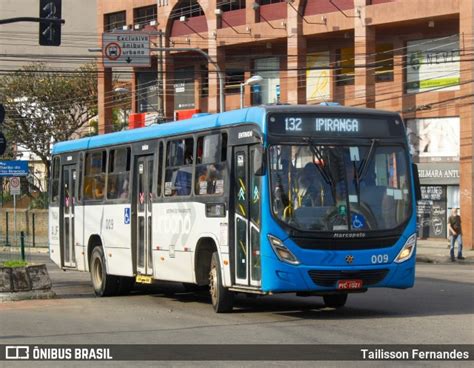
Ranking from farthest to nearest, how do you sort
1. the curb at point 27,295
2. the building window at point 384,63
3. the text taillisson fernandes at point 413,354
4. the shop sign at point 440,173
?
1. the building window at point 384,63
2. the shop sign at point 440,173
3. the curb at point 27,295
4. the text taillisson fernandes at point 413,354

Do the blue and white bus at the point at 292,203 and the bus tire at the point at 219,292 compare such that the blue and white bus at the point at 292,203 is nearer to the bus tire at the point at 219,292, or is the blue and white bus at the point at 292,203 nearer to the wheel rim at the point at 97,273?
the bus tire at the point at 219,292

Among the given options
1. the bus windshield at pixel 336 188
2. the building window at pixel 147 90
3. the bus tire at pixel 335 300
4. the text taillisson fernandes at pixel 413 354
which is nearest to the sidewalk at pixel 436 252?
the bus tire at pixel 335 300

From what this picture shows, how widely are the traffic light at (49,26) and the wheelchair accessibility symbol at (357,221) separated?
32.7 feet

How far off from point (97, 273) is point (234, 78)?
3421 cm

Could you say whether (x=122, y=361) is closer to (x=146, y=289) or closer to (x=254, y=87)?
(x=146, y=289)

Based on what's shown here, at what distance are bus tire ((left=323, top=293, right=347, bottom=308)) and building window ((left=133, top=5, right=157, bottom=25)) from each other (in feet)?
139

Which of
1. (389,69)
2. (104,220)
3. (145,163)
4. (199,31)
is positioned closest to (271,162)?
(145,163)

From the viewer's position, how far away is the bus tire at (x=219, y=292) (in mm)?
15641

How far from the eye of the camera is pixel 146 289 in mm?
21609

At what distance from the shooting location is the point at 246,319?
15.0 meters

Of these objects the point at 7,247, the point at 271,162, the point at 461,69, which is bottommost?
the point at 7,247

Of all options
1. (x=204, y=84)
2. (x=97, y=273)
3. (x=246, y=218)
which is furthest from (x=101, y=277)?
(x=204, y=84)

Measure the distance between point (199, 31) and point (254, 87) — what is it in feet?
14.3

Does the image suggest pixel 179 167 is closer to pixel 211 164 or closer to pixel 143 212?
pixel 211 164
